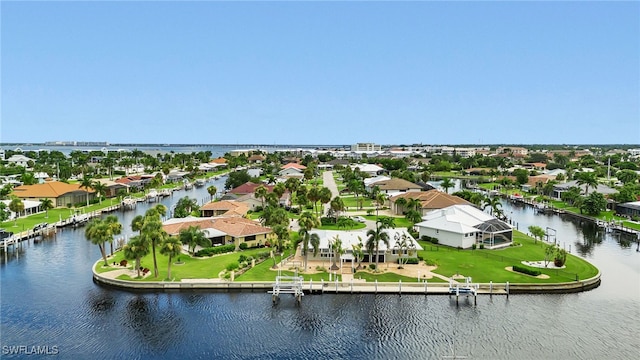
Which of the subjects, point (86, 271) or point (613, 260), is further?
point (613, 260)

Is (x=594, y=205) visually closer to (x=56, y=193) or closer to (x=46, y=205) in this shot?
(x=46, y=205)

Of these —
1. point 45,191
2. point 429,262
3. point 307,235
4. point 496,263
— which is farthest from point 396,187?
point 45,191

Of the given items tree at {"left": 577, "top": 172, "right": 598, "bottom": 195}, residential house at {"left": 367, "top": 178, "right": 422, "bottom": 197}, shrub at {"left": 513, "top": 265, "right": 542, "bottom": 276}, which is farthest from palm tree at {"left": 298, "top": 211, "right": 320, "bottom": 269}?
tree at {"left": 577, "top": 172, "right": 598, "bottom": 195}

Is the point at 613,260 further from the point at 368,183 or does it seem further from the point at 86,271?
the point at 368,183

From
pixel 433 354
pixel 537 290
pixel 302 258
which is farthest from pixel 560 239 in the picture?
pixel 433 354

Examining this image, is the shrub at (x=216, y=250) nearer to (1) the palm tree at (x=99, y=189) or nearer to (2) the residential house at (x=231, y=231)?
(2) the residential house at (x=231, y=231)

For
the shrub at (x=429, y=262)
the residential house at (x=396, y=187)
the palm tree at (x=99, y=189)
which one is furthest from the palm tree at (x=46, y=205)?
Answer: the residential house at (x=396, y=187)
